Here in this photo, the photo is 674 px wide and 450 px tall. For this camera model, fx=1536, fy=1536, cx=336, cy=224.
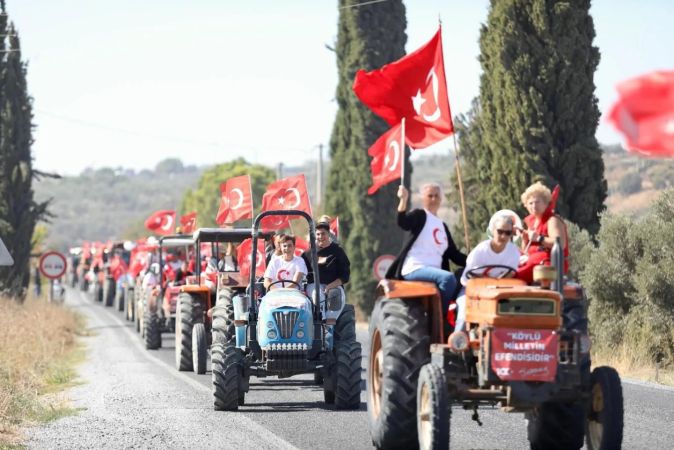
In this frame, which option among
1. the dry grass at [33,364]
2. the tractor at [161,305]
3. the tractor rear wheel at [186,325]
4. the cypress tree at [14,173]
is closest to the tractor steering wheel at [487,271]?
the dry grass at [33,364]

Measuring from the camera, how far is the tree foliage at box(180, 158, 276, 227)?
11319cm

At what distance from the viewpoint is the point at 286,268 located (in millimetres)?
17828

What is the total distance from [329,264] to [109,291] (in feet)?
143

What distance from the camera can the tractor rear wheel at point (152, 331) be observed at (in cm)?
3058

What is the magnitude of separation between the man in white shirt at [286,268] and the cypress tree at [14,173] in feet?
92.2

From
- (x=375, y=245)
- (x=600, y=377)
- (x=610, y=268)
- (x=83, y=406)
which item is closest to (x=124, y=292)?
(x=375, y=245)

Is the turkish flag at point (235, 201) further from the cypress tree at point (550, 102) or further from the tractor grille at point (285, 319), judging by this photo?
the tractor grille at point (285, 319)

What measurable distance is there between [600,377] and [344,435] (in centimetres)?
351

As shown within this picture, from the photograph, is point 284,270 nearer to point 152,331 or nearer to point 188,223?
point 152,331

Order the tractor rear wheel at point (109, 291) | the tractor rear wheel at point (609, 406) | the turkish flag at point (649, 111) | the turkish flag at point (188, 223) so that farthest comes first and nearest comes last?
the tractor rear wheel at point (109, 291) → the turkish flag at point (188, 223) → the tractor rear wheel at point (609, 406) → the turkish flag at point (649, 111)

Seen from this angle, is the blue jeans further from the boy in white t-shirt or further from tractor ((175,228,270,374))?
tractor ((175,228,270,374))

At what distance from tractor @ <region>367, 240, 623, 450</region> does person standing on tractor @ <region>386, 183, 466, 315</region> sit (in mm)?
161

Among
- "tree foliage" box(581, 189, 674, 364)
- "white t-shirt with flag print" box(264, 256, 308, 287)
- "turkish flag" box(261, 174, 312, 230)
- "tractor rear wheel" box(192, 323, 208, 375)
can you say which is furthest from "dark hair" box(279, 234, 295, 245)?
"turkish flag" box(261, 174, 312, 230)

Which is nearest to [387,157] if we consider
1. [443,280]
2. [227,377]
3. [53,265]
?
[227,377]
